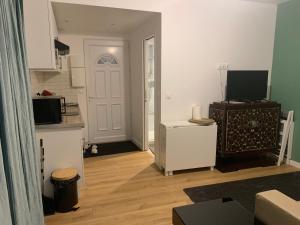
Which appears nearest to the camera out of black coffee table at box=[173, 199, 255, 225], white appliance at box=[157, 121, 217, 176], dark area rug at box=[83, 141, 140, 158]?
black coffee table at box=[173, 199, 255, 225]

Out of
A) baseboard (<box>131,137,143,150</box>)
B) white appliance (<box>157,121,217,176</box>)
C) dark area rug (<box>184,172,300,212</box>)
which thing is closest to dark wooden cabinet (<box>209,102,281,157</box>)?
white appliance (<box>157,121,217,176</box>)

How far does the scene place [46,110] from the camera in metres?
2.51

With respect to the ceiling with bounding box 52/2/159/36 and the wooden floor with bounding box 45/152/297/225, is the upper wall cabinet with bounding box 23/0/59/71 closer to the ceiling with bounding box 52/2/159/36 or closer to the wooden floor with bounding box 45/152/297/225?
the ceiling with bounding box 52/2/159/36

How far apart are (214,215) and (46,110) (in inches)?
80.9

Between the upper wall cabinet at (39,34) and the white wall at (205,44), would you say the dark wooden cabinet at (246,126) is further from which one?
the upper wall cabinet at (39,34)

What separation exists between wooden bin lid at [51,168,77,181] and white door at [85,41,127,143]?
2.33 metres

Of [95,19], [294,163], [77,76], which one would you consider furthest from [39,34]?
[294,163]

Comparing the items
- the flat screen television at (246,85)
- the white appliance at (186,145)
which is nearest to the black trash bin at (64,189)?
the white appliance at (186,145)

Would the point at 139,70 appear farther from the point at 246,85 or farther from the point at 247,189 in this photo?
the point at 247,189

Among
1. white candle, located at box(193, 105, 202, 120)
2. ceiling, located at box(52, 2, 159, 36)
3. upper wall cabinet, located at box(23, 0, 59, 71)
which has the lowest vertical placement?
white candle, located at box(193, 105, 202, 120)

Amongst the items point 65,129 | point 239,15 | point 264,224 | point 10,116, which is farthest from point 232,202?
point 239,15

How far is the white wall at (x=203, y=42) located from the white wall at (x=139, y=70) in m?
0.14

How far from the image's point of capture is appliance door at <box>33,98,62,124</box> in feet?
8.10

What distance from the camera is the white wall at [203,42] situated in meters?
3.28
